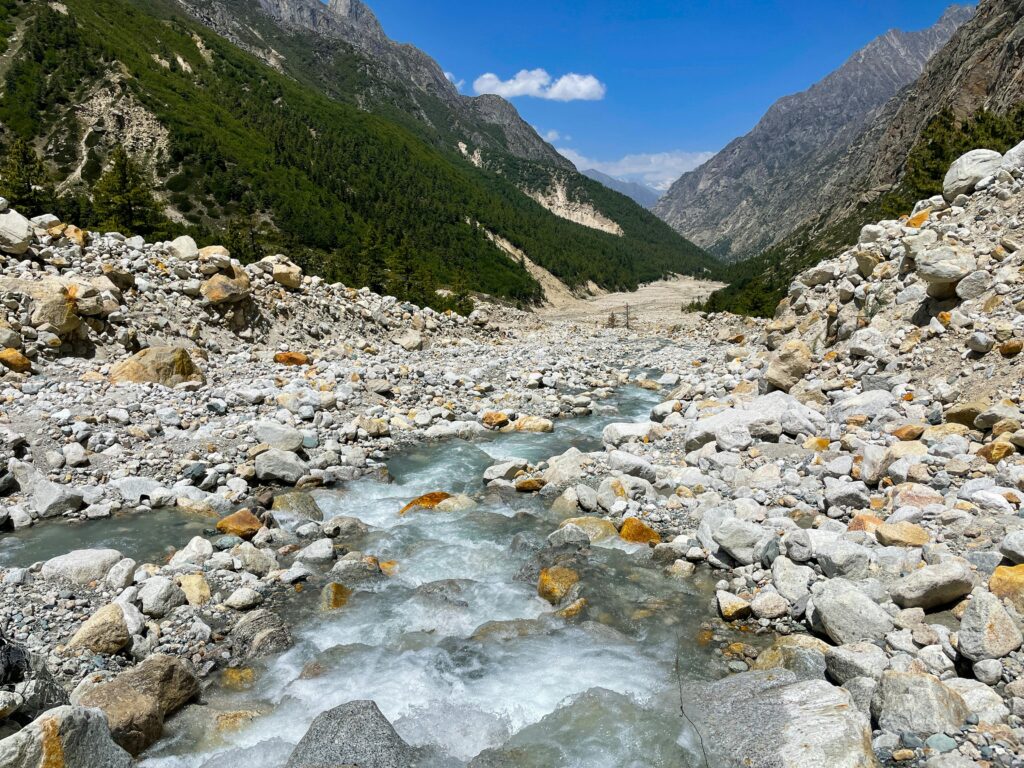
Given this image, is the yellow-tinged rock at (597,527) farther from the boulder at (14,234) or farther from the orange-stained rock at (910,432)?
the boulder at (14,234)

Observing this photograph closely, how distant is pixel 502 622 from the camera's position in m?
7.76

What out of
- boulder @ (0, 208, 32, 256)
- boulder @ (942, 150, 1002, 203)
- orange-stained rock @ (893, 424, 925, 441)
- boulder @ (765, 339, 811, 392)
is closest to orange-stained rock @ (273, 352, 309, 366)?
boulder @ (0, 208, 32, 256)

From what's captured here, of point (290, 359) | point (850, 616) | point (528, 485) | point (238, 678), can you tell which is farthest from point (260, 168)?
point (850, 616)

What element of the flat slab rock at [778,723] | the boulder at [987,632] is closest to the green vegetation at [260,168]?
the flat slab rock at [778,723]

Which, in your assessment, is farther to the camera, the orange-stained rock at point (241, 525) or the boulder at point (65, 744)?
the orange-stained rock at point (241, 525)

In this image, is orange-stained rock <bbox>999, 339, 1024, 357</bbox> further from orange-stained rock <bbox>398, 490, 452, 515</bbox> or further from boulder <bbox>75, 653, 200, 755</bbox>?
boulder <bbox>75, 653, 200, 755</bbox>

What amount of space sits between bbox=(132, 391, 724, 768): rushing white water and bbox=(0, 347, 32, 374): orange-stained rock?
12.3 meters

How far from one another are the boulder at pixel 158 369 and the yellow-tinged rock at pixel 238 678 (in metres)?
12.2

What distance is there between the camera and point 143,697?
563cm

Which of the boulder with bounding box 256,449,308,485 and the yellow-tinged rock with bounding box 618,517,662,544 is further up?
the boulder with bounding box 256,449,308,485

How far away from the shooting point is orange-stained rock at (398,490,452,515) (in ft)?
38.6

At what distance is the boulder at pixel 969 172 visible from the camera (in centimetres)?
1614

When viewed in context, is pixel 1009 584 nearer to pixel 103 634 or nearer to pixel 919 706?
pixel 919 706

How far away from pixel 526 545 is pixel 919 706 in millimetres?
6037
